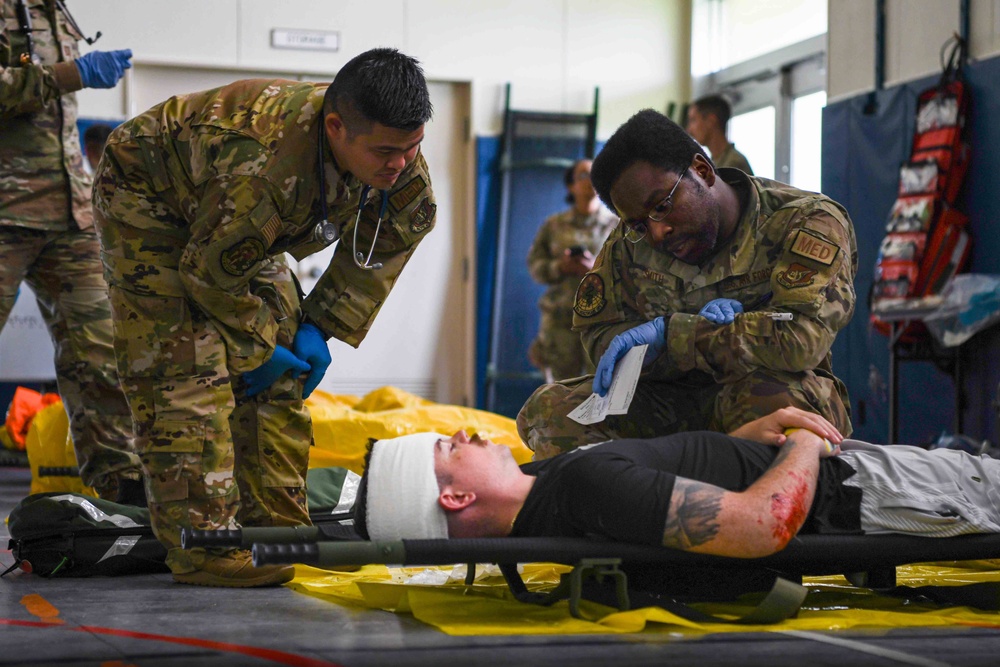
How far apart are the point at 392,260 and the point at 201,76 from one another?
5066 mm

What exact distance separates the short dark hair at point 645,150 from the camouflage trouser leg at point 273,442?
2.57 feet

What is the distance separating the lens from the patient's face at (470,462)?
6.15ft

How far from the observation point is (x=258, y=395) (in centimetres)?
254

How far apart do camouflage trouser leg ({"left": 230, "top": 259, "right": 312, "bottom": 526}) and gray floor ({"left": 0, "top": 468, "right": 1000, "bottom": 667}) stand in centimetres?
56

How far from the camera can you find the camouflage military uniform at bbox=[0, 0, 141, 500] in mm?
3242

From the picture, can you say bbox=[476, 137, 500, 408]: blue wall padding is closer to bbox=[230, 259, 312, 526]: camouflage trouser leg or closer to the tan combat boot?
bbox=[230, 259, 312, 526]: camouflage trouser leg

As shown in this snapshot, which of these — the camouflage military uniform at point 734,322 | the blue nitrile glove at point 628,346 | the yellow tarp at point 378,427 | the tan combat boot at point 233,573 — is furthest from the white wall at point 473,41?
the tan combat boot at point 233,573

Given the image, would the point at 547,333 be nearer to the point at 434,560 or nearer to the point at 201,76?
the point at 201,76

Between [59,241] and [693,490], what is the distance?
2.30 meters

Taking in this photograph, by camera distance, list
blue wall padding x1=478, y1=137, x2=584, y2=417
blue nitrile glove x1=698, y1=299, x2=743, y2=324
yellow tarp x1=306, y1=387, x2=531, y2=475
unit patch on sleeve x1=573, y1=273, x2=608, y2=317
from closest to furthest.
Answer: blue nitrile glove x1=698, y1=299, x2=743, y2=324 < unit patch on sleeve x1=573, y1=273, x2=608, y2=317 < yellow tarp x1=306, y1=387, x2=531, y2=475 < blue wall padding x1=478, y1=137, x2=584, y2=417

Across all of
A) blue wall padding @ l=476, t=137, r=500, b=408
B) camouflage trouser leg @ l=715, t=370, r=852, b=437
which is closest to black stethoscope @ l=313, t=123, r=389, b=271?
camouflage trouser leg @ l=715, t=370, r=852, b=437

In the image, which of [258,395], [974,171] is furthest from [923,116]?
[258,395]

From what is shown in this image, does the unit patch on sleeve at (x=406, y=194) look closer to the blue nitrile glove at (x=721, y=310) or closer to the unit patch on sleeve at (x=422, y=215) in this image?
the unit patch on sleeve at (x=422, y=215)

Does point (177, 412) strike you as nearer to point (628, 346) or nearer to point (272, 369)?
point (272, 369)
